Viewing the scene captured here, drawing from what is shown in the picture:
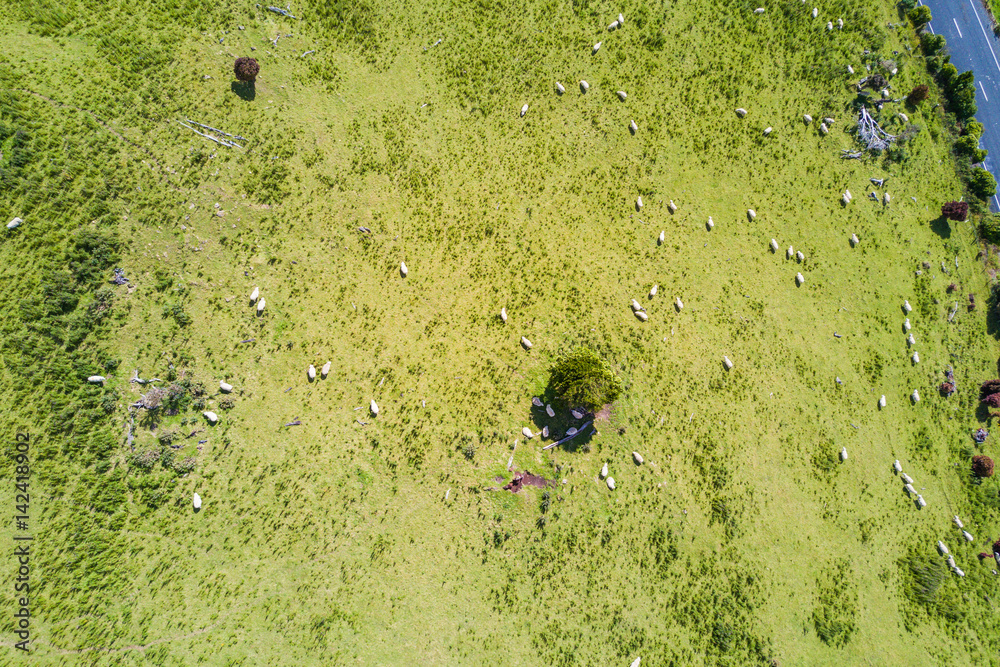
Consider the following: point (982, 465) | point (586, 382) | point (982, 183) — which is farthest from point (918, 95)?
point (586, 382)

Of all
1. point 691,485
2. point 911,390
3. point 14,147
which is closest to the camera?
point 14,147

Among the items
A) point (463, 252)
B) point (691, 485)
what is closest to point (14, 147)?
point (463, 252)

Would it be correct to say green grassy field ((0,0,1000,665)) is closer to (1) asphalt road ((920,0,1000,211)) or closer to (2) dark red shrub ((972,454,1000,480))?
(2) dark red shrub ((972,454,1000,480))

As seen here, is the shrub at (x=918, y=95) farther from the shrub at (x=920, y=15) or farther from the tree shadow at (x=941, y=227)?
the tree shadow at (x=941, y=227)

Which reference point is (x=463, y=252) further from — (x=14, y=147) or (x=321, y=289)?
(x=14, y=147)

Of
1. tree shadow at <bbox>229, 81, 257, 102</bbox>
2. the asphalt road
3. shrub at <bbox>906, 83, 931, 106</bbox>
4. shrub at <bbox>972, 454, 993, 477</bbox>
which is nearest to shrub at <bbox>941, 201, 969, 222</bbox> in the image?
the asphalt road

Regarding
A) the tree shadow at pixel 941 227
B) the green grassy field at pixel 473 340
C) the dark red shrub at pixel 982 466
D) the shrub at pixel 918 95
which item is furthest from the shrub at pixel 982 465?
the shrub at pixel 918 95

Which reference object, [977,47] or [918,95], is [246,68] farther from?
[977,47]
